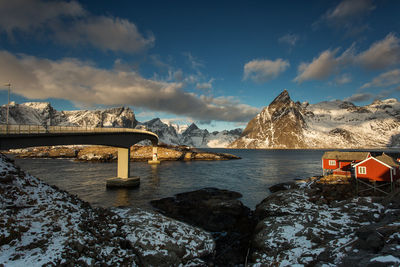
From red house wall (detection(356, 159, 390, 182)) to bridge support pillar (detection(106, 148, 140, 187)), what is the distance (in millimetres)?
Answer: 41924

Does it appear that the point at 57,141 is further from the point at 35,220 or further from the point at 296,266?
the point at 296,266

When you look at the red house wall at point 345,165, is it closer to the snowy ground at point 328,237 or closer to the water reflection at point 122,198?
the snowy ground at point 328,237

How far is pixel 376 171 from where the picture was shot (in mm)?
32031

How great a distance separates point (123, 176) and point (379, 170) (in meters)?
46.0

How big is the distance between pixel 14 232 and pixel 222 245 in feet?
46.1

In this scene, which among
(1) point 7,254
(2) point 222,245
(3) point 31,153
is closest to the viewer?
(1) point 7,254

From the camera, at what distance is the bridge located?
67.9ft

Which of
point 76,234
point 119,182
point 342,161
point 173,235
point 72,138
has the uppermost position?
point 72,138

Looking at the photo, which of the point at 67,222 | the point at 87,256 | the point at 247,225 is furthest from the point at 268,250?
the point at 67,222

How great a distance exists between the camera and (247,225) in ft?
71.7

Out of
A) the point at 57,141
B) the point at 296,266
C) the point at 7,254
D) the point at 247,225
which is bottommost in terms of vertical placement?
the point at 247,225

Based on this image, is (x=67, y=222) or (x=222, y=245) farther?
(x=222, y=245)

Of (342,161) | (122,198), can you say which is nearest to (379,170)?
(342,161)

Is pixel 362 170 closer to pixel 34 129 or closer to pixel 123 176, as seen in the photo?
pixel 123 176
